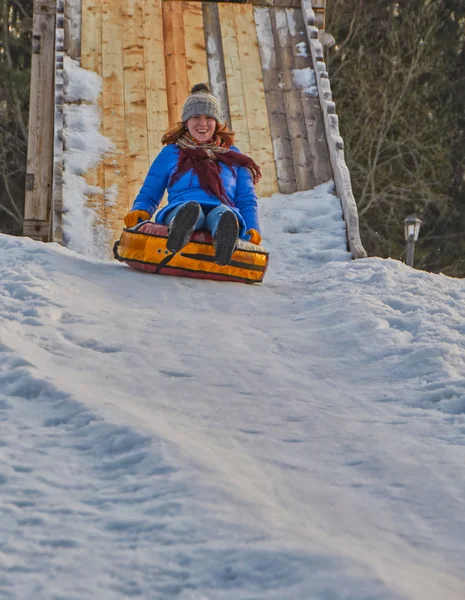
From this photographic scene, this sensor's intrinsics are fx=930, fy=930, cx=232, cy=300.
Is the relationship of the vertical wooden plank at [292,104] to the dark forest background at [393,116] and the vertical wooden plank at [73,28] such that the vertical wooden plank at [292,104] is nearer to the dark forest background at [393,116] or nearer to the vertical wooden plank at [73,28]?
the vertical wooden plank at [73,28]

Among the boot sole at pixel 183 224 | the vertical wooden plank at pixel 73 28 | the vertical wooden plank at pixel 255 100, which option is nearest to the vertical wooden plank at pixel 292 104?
the vertical wooden plank at pixel 255 100

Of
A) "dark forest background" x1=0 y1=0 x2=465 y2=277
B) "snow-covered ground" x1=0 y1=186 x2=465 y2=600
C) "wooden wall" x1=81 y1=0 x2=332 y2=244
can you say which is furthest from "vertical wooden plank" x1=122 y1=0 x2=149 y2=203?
"dark forest background" x1=0 y1=0 x2=465 y2=277

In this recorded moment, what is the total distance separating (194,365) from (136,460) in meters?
0.82

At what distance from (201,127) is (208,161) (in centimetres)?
23

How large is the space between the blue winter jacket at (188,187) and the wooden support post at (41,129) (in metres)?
2.24

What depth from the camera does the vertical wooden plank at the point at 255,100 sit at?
6621 millimetres

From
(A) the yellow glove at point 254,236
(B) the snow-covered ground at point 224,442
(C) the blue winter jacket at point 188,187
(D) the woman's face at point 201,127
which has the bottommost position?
(B) the snow-covered ground at point 224,442

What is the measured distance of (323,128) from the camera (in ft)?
22.5

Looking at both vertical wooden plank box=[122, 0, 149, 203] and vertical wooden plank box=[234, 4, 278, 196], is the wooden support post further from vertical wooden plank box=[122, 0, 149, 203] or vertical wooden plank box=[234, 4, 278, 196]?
vertical wooden plank box=[234, 4, 278, 196]

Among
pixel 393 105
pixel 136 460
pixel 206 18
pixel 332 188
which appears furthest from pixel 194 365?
pixel 393 105

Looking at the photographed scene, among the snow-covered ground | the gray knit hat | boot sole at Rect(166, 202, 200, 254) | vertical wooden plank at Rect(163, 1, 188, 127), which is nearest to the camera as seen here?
the snow-covered ground

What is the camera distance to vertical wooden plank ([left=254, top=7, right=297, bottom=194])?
664cm

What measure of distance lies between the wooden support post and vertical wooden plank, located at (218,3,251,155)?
140 centimetres

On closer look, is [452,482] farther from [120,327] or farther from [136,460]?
[120,327]
